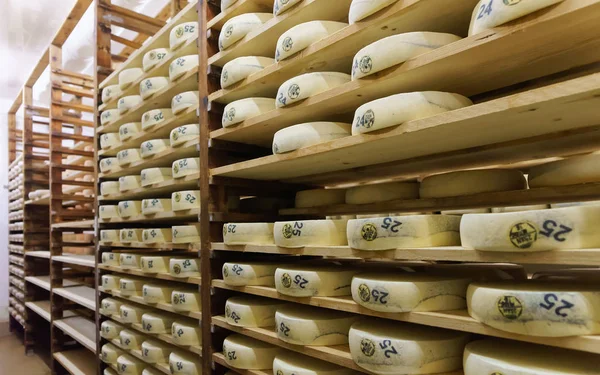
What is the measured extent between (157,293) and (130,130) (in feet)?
2.83

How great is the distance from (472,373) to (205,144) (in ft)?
3.97

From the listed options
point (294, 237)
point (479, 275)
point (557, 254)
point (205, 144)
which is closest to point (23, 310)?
point (205, 144)

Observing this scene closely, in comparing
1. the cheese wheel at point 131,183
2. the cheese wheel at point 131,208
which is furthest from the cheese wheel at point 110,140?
the cheese wheel at point 131,208

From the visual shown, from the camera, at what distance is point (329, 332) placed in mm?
1322

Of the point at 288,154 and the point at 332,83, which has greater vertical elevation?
the point at 332,83

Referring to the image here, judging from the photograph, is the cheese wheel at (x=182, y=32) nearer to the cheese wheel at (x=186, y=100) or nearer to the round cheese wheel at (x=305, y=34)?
the cheese wheel at (x=186, y=100)

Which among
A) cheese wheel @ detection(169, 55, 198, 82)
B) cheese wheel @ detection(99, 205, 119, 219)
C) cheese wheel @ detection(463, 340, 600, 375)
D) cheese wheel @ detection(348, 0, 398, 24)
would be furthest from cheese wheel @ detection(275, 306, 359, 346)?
cheese wheel @ detection(99, 205, 119, 219)

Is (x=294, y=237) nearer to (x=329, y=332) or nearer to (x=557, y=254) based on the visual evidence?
(x=329, y=332)

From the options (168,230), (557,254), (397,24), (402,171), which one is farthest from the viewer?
(168,230)

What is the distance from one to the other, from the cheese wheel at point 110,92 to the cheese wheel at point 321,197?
4.58 ft

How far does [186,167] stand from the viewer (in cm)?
189

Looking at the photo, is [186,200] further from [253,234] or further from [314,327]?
[314,327]

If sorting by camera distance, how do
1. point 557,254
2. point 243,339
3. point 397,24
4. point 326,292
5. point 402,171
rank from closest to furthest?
point 557,254 < point 397,24 < point 326,292 < point 243,339 < point 402,171

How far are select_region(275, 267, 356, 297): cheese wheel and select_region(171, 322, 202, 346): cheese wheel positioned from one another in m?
0.64
